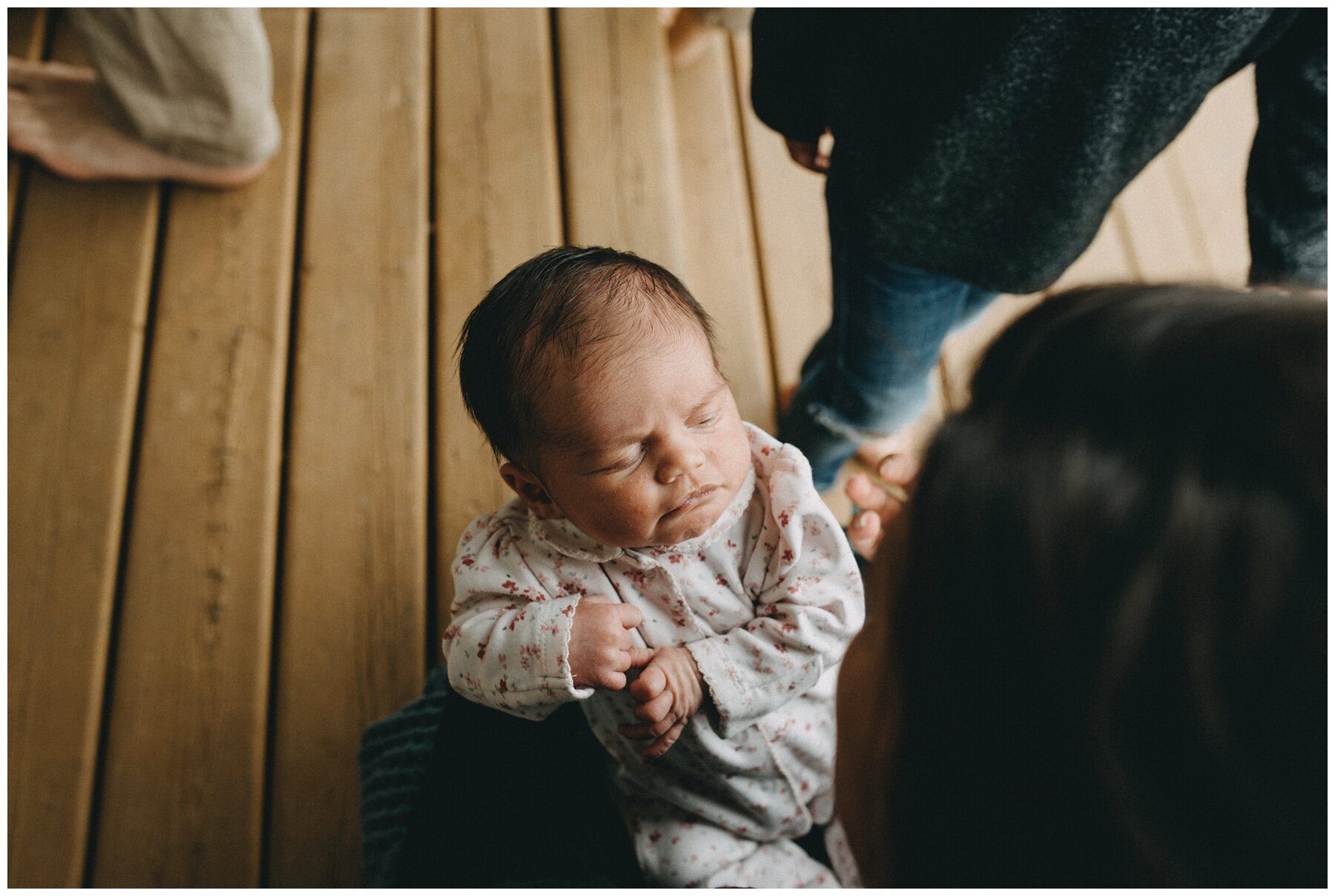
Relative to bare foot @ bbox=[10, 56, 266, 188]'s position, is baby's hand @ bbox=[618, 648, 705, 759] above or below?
below

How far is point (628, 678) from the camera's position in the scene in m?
0.65

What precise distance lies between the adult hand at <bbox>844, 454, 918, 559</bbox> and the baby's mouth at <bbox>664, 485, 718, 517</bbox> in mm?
437

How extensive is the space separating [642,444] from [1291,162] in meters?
0.59

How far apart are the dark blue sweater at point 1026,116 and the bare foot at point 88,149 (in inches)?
37.6

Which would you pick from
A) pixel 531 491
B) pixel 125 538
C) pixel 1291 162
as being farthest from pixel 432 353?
pixel 1291 162

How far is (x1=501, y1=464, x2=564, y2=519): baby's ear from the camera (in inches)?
25.6

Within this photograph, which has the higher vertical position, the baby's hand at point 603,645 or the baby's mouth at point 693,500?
the baby's mouth at point 693,500

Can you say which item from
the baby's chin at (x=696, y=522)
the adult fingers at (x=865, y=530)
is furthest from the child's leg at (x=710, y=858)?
the adult fingers at (x=865, y=530)

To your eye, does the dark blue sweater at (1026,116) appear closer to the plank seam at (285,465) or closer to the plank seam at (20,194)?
the plank seam at (285,465)

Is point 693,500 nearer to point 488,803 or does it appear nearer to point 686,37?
point 488,803

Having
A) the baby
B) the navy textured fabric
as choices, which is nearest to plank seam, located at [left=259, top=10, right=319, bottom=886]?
the navy textured fabric

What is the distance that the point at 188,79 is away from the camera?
121cm

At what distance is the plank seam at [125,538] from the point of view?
37.9 inches

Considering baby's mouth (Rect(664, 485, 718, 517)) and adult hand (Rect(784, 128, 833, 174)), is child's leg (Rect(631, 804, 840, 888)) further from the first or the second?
adult hand (Rect(784, 128, 833, 174))
